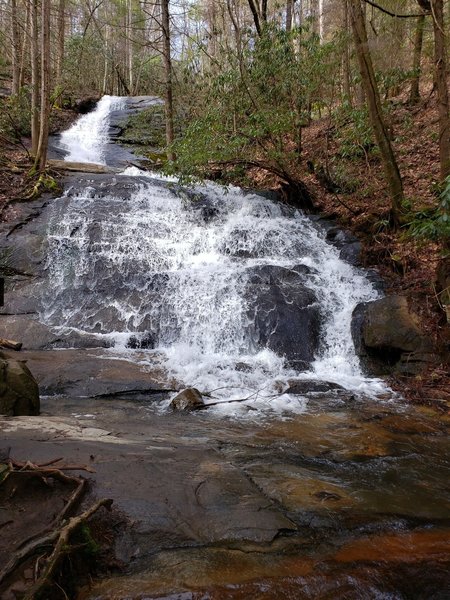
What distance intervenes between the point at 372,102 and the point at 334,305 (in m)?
4.27

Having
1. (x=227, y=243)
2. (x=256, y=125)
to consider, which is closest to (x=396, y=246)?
(x=227, y=243)

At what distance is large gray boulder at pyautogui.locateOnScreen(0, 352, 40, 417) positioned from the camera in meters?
4.31

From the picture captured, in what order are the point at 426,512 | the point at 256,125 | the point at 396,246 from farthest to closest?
1. the point at 256,125
2. the point at 396,246
3. the point at 426,512

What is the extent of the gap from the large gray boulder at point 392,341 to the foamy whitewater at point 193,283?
29cm

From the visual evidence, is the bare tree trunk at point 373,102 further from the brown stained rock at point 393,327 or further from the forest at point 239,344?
the brown stained rock at point 393,327

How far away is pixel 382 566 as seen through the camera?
2396 mm

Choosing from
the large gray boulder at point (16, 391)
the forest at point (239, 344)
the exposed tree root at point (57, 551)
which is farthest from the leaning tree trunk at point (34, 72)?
the exposed tree root at point (57, 551)

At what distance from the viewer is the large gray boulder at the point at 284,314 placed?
24.0ft

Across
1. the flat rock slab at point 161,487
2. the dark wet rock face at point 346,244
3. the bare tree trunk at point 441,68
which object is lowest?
the flat rock slab at point 161,487

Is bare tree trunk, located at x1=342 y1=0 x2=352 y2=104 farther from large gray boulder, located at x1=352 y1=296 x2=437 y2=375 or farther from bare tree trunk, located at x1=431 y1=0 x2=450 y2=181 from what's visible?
large gray boulder, located at x1=352 y1=296 x2=437 y2=375

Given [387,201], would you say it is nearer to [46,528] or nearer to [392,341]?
[392,341]

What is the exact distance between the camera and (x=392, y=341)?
6871mm

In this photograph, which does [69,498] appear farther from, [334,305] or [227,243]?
[227,243]

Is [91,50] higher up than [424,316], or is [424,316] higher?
[91,50]
